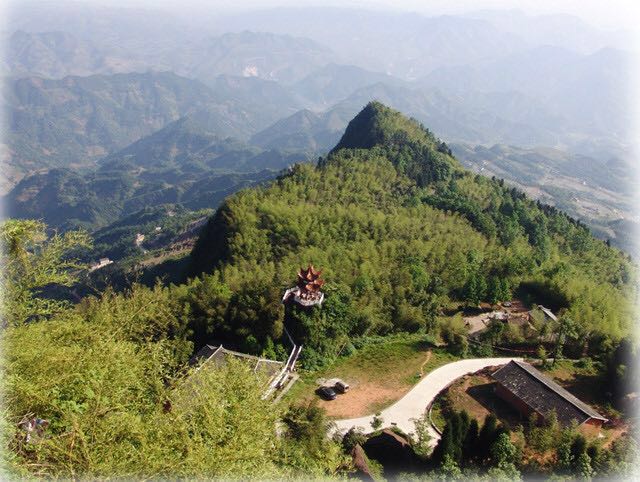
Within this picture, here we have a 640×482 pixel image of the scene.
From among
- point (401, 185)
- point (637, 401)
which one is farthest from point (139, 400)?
point (401, 185)

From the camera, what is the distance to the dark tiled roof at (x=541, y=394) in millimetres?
27875

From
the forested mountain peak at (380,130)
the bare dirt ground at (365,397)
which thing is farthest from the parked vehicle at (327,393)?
the forested mountain peak at (380,130)

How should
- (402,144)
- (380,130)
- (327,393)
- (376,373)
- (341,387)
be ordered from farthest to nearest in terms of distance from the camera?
(380,130)
(402,144)
(376,373)
(341,387)
(327,393)

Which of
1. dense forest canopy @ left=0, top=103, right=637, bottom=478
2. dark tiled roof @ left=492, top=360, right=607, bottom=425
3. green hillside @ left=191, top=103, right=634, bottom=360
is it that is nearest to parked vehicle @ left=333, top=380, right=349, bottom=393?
dense forest canopy @ left=0, top=103, right=637, bottom=478

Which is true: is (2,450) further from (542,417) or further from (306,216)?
(306,216)

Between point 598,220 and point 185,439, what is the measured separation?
222 m

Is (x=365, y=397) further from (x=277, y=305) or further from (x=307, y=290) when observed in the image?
(x=307, y=290)

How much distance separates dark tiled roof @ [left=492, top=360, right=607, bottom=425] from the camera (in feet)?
91.5

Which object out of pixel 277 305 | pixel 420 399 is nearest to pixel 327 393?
pixel 420 399

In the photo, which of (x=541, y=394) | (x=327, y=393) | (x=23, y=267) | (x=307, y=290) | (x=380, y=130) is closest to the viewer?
(x=23, y=267)

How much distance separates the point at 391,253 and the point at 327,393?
21131 millimetres

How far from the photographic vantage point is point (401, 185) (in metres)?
74.6

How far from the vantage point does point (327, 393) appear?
3138 centimetres

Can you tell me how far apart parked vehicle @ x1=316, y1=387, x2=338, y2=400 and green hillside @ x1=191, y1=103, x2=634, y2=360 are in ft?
9.97
